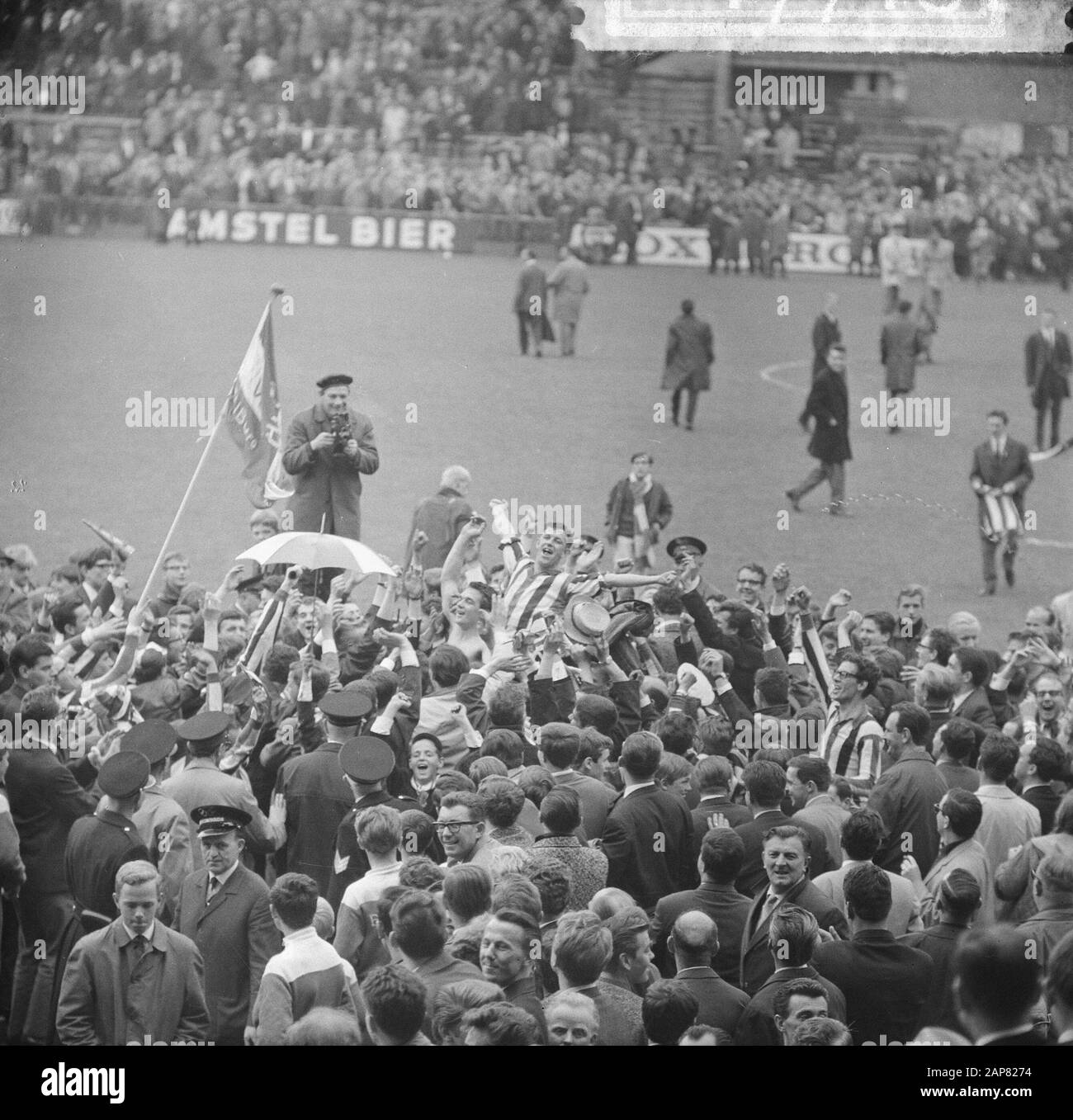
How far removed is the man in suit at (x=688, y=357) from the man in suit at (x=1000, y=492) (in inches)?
155

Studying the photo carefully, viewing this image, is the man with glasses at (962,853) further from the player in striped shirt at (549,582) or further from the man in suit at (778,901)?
the player in striped shirt at (549,582)

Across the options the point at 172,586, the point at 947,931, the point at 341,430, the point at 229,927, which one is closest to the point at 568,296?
the point at 341,430

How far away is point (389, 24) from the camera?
32500mm

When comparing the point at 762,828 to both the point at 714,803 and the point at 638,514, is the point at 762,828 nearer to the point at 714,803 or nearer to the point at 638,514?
the point at 714,803

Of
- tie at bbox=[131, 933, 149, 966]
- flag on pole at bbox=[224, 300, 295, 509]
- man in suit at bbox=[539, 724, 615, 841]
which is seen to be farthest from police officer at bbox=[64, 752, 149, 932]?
flag on pole at bbox=[224, 300, 295, 509]

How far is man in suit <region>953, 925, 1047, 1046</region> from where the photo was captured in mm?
5059

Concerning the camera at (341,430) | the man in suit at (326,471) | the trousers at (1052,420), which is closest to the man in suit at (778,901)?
the camera at (341,430)

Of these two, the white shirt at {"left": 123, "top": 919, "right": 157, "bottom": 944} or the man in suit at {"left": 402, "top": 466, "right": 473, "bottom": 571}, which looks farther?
the man in suit at {"left": 402, "top": 466, "right": 473, "bottom": 571}

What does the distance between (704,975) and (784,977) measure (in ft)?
0.89

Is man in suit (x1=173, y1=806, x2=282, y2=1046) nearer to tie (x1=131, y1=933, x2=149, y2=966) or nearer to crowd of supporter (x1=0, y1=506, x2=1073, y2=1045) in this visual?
crowd of supporter (x1=0, y1=506, x2=1073, y2=1045)

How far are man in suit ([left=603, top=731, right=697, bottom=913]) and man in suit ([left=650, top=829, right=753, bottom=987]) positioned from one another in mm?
428

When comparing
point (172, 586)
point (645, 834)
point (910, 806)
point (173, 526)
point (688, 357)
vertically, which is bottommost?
point (645, 834)

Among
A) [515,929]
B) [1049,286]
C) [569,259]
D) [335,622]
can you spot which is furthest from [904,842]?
[1049,286]

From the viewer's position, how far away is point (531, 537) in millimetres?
15703
